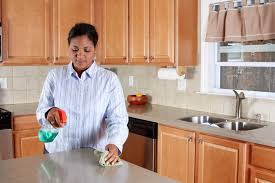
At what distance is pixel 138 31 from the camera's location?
11.8ft

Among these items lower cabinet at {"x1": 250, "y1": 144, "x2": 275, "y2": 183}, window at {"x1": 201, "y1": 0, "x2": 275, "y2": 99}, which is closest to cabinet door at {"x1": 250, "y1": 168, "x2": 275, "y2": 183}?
lower cabinet at {"x1": 250, "y1": 144, "x2": 275, "y2": 183}

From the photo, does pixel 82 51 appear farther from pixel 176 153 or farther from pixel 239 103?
pixel 239 103

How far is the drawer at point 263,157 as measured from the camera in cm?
222

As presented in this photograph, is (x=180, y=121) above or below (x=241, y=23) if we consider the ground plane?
below

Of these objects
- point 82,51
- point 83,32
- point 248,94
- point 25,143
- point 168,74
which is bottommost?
point 25,143

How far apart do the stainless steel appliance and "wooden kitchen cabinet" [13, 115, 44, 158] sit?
79 millimetres

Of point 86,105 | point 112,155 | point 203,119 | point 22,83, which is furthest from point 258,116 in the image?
point 22,83

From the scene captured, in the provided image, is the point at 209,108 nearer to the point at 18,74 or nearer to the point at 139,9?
the point at 139,9

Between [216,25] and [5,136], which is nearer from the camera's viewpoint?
[216,25]

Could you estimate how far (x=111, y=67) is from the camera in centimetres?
452

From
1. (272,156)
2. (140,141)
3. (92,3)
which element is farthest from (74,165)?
(92,3)

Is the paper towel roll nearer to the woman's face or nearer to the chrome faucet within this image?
the chrome faucet

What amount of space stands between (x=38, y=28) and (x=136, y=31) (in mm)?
1067

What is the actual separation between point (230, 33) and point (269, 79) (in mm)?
506
